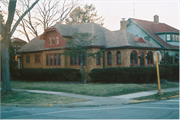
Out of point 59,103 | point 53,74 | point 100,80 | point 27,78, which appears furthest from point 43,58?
point 59,103

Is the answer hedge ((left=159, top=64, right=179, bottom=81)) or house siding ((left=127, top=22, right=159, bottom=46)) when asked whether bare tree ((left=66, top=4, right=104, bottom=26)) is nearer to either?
house siding ((left=127, top=22, right=159, bottom=46))

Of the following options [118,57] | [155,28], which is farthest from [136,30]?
[118,57]

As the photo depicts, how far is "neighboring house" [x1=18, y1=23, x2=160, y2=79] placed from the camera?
89.0 ft

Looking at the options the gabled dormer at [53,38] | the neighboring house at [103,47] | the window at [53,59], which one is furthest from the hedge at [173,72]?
the window at [53,59]

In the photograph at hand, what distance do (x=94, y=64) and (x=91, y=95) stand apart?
12184 millimetres

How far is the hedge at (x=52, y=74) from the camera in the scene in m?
26.7

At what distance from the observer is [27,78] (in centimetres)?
3111

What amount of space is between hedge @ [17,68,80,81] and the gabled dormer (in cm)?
382

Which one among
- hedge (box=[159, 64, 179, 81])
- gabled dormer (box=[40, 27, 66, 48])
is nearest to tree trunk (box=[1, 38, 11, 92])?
gabled dormer (box=[40, 27, 66, 48])

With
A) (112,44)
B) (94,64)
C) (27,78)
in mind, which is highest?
(112,44)

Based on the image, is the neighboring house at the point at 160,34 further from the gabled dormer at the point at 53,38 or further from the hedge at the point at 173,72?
the gabled dormer at the point at 53,38

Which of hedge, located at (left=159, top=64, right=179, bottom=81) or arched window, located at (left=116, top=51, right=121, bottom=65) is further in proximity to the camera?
arched window, located at (left=116, top=51, right=121, bottom=65)

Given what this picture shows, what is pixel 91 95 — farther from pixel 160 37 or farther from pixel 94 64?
pixel 160 37

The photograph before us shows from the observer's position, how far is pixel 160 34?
38656 mm
